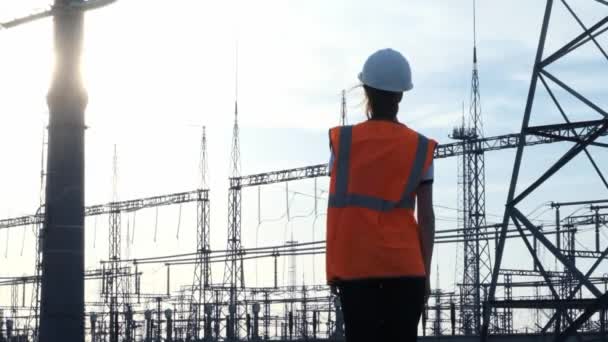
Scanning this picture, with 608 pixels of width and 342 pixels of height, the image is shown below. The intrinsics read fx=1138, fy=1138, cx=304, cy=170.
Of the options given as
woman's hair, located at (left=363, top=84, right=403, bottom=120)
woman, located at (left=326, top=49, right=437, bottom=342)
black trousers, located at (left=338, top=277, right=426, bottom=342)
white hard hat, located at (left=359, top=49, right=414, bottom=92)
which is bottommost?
black trousers, located at (left=338, top=277, right=426, bottom=342)

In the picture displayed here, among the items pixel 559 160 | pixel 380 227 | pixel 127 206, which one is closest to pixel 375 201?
pixel 380 227

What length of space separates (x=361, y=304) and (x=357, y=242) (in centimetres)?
18

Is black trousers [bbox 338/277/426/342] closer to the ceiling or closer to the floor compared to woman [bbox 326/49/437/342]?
closer to the floor

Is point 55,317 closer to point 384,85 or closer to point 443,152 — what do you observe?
point 384,85

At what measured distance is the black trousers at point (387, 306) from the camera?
124 inches

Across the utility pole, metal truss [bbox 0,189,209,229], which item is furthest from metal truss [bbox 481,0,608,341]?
metal truss [bbox 0,189,209,229]

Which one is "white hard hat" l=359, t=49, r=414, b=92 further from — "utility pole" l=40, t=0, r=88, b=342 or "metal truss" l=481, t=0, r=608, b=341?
"metal truss" l=481, t=0, r=608, b=341

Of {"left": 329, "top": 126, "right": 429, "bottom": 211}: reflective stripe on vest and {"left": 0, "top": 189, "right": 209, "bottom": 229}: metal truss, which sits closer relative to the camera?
{"left": 329, "top": 126, "right": 429, "bottom": 211}: reflective stripe on vest

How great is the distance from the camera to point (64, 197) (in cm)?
615

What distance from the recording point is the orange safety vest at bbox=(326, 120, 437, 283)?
10.3 ft

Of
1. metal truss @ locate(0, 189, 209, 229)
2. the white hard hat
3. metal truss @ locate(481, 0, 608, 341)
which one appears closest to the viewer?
the white hard hat

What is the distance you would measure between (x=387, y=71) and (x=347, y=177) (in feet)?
1.11

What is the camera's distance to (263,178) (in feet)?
197

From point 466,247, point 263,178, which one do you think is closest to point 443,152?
point 466,247
